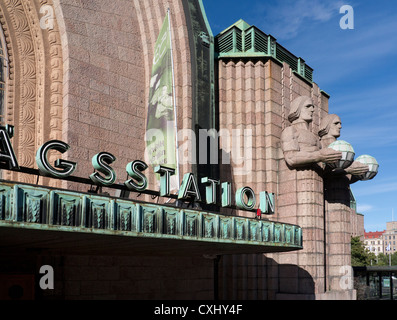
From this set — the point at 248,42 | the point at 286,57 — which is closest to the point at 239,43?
the point at 248,42

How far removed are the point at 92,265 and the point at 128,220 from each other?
8.06 meters

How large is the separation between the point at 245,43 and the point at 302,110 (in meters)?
6.39

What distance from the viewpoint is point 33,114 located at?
23.2 m

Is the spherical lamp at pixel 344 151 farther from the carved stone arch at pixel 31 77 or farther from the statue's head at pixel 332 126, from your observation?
the carved stone arch at pixel 31 77

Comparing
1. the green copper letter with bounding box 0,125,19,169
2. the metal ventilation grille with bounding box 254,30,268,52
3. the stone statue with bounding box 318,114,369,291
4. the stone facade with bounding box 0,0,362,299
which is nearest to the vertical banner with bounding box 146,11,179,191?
the stone facade with bounding box 0,0,362,299

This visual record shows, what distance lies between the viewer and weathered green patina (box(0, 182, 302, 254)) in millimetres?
13234

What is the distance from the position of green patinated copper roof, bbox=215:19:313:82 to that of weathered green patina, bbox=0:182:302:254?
14.5 m

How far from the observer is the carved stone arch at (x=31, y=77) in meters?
22.6

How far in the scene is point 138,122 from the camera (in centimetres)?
2591

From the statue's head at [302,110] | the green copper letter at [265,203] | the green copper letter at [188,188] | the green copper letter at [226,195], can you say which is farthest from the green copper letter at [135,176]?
the statue's head at [302,110]
